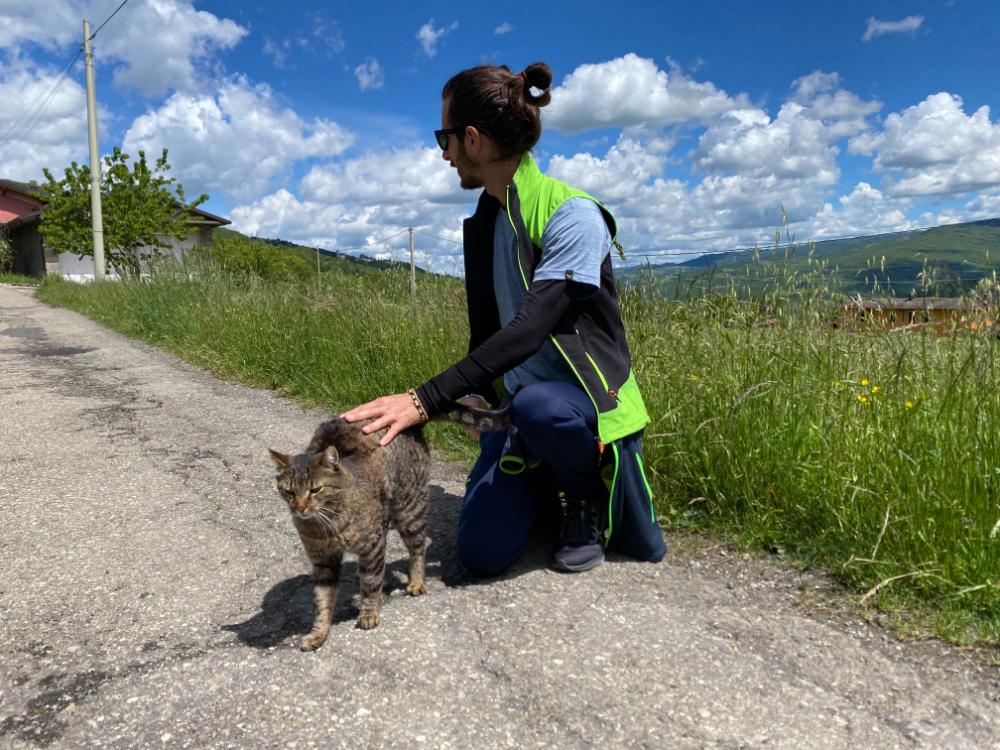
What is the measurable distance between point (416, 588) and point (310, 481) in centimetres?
70

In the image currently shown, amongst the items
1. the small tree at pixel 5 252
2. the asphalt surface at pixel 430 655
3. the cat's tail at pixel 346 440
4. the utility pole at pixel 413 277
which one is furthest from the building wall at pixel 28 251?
the cat's tail at pixel 346 440

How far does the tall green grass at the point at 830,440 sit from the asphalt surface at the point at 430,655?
0.86ft

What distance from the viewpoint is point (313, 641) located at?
7.91 feet

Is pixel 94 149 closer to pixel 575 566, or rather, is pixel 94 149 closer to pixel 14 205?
pixel 575 566

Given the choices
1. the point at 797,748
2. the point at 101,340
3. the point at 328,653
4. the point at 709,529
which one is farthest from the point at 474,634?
the point at 101,340

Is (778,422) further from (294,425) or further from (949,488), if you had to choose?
(294,425)

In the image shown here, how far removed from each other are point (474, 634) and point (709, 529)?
132 centimetres

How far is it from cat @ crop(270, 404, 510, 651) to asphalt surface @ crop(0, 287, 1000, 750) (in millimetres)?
140

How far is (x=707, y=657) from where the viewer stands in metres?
2.29

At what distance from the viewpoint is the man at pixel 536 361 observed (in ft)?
8.61

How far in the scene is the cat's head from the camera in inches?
95.2

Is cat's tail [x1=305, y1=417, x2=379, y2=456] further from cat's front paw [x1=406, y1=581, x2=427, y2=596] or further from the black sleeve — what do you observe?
cat's front paw [x1=406, y1=581, x2=427, y2=596]

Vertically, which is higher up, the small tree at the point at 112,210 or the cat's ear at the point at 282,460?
the small tree at the point at 112,210

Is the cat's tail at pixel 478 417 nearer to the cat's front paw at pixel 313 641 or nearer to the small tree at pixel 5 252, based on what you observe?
the cat's front paw at pixel 313 641
